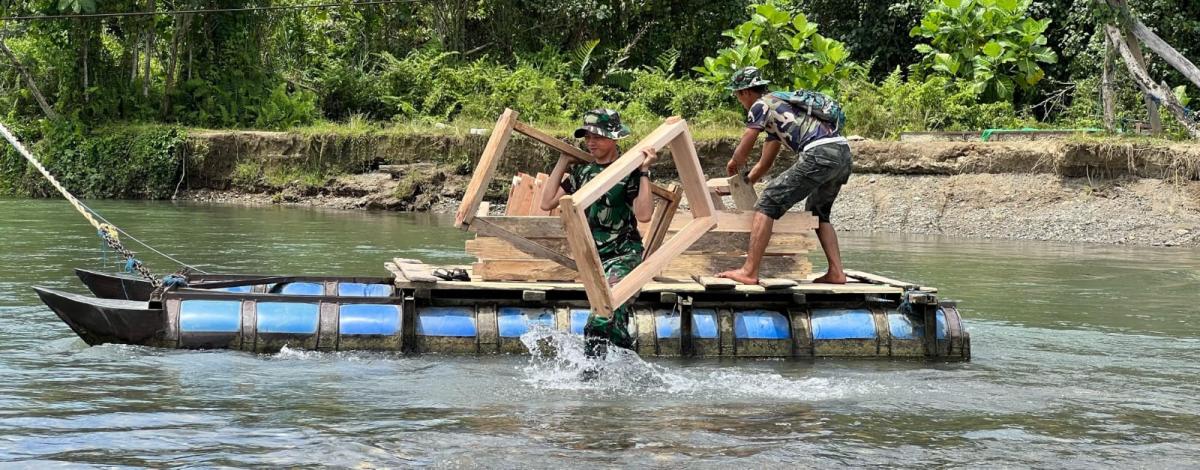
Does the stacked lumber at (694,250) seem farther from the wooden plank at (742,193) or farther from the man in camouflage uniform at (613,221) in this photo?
the man in camouflage uniform at (613,221)

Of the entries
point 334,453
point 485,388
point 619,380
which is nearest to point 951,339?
point 619,380

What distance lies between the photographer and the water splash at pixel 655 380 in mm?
8328

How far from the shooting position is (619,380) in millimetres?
8469

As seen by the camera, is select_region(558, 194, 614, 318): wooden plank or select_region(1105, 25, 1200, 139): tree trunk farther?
select_region(1105, 25, 1200, 139): tree trunk

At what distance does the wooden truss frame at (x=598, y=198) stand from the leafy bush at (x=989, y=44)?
724 inches

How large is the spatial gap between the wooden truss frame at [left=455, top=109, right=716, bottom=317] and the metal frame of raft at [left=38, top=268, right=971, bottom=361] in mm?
657

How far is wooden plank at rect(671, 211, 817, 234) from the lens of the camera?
984 centimetres

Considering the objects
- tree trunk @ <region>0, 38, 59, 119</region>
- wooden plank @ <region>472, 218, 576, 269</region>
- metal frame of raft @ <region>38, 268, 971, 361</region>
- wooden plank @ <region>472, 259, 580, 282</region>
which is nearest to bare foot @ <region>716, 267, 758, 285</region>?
metal frame of raft @ <region>38, 268, 971, 361</region>

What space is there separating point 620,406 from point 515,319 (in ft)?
5.48

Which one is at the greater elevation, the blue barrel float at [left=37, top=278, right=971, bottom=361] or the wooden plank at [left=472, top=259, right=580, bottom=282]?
the wooden plank at [left=472, top=259, right=580, bottom=282]

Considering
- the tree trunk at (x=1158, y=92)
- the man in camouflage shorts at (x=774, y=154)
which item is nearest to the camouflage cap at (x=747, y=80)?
the man in camouflage shorts at (x=774, y=154)

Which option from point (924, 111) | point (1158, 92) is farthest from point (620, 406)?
point (924, 111)

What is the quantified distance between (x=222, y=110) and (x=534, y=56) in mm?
7248

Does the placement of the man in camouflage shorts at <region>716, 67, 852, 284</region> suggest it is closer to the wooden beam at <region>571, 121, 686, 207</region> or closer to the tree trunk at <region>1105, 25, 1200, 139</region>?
the wooden beam at <region>571, 121, 686, 207</region>
